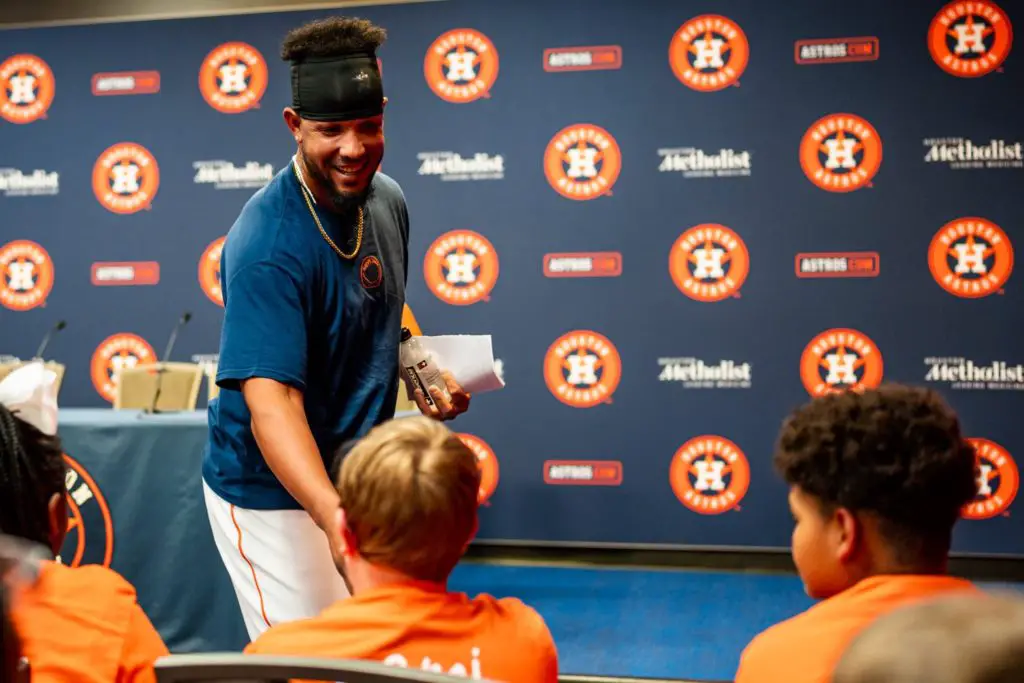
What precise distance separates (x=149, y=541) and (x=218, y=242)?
91.4 inches

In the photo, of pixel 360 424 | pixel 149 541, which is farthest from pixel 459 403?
pixel 149 541

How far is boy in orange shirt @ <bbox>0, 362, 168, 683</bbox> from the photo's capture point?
3.87 feet

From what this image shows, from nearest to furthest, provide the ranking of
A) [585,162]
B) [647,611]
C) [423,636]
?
1. [423,636]
2. [647,611]
3. [585,162]

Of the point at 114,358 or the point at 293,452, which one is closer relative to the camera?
the point at 293,452

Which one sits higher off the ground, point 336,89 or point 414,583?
point 336,89

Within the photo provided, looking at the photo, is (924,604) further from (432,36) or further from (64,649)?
(432,36)

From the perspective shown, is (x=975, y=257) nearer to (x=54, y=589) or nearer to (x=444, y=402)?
(x=444, y=402)

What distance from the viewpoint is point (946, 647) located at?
0.51m

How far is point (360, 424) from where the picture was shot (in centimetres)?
190

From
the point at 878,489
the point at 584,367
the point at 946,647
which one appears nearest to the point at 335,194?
the point at 878,489

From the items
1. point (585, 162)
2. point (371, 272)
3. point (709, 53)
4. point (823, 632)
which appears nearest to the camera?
point (823, 632)

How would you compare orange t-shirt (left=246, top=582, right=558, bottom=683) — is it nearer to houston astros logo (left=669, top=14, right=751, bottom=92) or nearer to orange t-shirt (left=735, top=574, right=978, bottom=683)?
orange t-shirt (left=735, top=574, right=978, bottom=683)

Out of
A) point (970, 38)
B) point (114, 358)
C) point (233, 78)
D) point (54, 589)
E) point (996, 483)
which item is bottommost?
point (996, 483)

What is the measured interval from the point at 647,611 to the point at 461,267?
1901 mm
